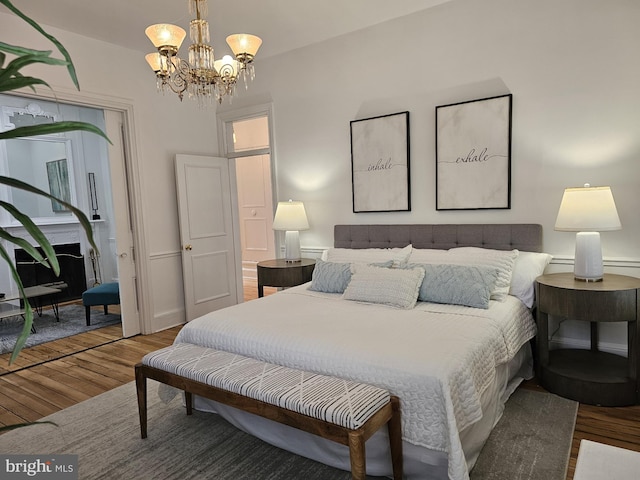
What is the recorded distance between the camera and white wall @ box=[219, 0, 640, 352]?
3.01m

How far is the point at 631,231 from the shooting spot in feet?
9.91

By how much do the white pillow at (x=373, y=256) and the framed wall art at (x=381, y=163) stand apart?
0.51 meters

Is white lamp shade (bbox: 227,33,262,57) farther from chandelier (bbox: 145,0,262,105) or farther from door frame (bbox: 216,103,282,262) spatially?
door frame (bbox: 216,103,282,262)

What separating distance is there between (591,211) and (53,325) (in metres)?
5.63

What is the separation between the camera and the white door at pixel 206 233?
473 cm

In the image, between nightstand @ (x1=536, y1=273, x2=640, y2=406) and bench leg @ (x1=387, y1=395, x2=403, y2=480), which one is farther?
nightstand @ (x1=536, y1=273, x2=640, y2=406)

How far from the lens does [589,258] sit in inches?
112

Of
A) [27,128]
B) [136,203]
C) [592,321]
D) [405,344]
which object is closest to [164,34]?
[27,128]

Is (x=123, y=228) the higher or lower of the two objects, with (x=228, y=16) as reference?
lower

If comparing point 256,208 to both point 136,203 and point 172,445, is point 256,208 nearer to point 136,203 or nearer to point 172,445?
point 136,203

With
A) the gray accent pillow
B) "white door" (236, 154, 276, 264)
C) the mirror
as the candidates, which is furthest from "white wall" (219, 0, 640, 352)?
the mirror

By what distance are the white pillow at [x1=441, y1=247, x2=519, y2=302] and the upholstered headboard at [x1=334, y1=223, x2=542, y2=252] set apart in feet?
0.53

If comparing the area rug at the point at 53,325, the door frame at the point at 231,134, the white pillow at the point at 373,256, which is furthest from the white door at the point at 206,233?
the white pillow at the point at 373,256

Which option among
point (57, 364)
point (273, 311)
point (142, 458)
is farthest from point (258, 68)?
point (142, 458)
